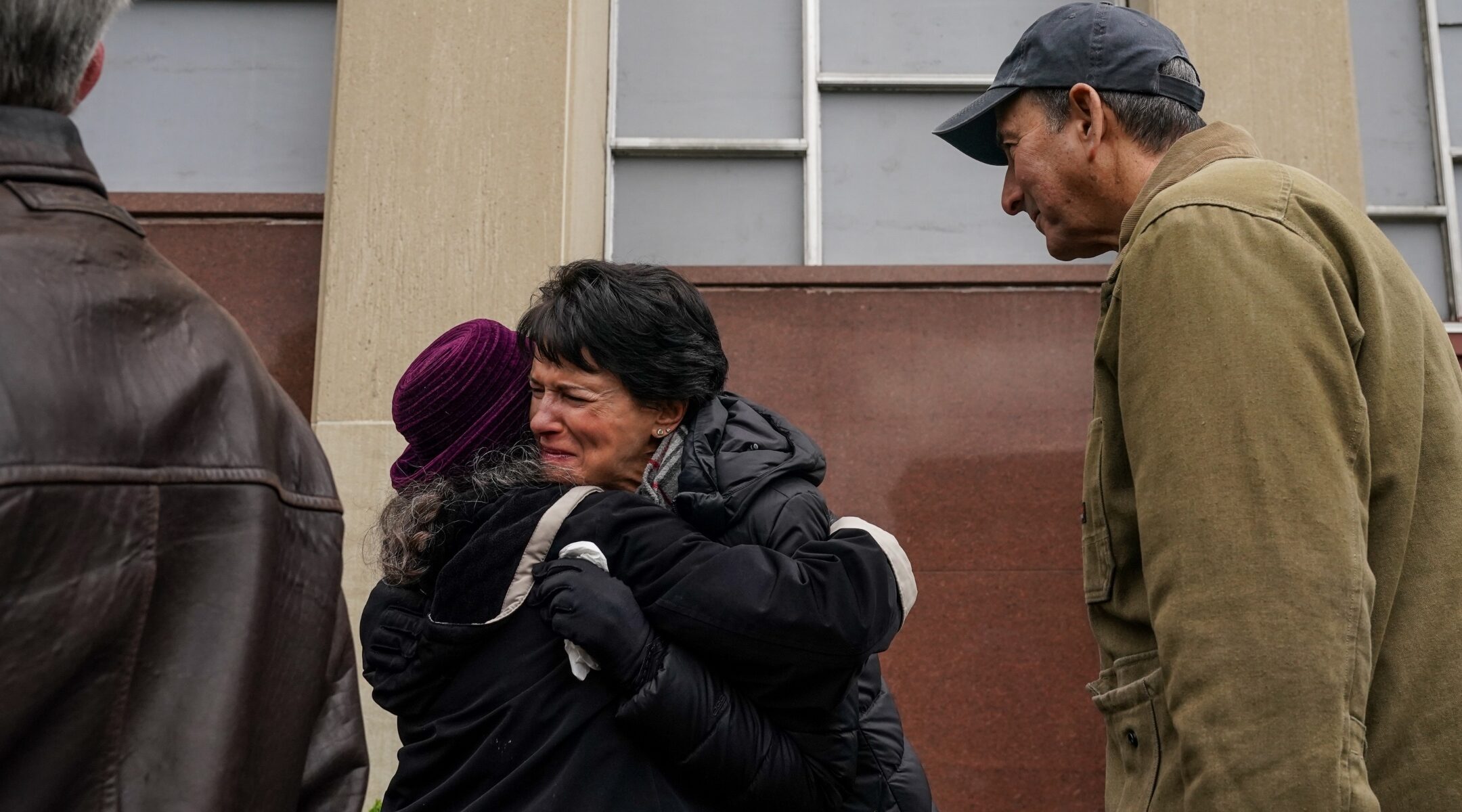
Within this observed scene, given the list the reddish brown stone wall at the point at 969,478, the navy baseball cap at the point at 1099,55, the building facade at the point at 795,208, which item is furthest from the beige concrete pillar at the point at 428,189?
the navy baseball cap at the point at 1099,55

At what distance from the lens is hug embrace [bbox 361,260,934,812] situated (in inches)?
85.4

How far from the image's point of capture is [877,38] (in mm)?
5742

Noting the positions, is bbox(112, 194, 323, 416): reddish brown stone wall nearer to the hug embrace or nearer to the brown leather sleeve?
the hug embrace

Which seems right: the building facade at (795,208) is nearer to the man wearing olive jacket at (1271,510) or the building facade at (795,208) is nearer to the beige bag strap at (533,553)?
the beige bag strap at (533,553)

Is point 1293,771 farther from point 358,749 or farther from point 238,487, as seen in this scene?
point 238,487

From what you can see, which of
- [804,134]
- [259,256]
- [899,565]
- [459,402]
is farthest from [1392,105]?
[259,256]

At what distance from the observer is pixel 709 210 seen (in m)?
5.65

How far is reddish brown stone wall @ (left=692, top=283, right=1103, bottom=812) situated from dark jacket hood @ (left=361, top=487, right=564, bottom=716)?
9.20 feet

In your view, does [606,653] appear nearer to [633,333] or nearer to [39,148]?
[633,333]

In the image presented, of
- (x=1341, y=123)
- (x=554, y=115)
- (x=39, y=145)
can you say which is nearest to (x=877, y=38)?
(x=554, y=115)

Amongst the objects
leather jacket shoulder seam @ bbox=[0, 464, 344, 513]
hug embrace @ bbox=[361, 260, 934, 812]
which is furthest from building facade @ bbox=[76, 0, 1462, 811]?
leather jacket shoulder seam @ bbox=[0, 464, 344, 513]

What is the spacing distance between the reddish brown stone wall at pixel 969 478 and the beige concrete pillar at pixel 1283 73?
3.15 ft

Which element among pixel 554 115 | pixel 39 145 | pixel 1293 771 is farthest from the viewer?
pixel 554 115

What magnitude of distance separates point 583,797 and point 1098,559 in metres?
0.93
